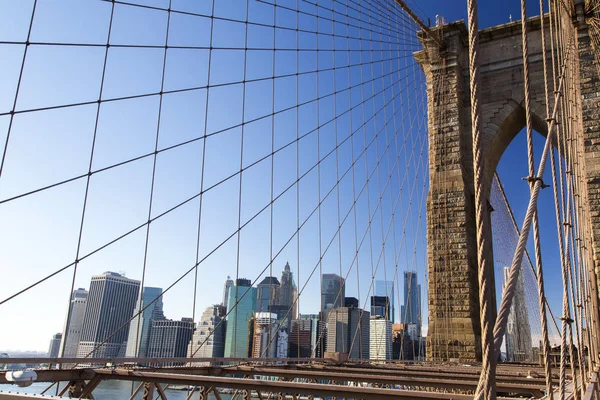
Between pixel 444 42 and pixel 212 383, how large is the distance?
10846 mm

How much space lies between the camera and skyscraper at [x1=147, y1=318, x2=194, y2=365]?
15.0 metres

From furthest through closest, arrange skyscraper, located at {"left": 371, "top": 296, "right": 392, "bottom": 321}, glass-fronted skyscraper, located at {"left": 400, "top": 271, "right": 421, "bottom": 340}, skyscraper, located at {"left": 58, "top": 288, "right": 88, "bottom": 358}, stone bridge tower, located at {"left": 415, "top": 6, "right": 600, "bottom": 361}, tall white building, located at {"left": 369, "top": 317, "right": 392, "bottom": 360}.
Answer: tall white building, located at {"left": 369, "top": 317, "right": 392, "bottom": 360} < skyscraper, located at {"left": 58, "top": 288, "right": 88, "bottom": 358} < skyscraper, located at {"left": 371, "top": 296, "right": 392, "bottom": 321} < glass-fronted skyscraper, located at {"left": 400, "top": 271, "right": 421, "bottom": 340} < stone bridge tower, located at {"left": 415, "top": 6, "right": 600, "bottom": 361}

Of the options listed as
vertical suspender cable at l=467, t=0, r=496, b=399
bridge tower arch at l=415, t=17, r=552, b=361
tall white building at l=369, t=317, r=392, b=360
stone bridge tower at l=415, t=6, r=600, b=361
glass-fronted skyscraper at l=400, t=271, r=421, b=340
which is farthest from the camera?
tall white building at l=369, t=317, r=392, b=360

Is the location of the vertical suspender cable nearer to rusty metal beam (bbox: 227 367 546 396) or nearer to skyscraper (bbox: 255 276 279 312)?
rusty metal beam (bbox: 227 367 546 396)

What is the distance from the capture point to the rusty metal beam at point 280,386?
2.30 metres

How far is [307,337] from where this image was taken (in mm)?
18562

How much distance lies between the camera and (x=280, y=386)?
9.47 feet

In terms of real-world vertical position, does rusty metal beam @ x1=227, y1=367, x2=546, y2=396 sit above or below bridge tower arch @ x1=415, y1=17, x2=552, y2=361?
below

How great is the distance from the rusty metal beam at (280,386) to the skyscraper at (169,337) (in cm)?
1246

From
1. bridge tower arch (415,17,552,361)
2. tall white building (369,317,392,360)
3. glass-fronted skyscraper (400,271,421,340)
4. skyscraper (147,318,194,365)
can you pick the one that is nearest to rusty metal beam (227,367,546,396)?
bridge tower arch (415,17,552,361)

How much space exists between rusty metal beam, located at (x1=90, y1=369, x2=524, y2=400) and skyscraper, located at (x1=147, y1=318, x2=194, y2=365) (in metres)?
12.5

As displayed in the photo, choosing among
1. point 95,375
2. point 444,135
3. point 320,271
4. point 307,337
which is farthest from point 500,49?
point 307,337

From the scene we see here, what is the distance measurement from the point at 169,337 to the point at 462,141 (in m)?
11.2

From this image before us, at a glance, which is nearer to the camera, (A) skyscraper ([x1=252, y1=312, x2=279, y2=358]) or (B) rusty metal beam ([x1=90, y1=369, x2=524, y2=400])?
(B) rusty metal beam ([x1=90, y1=369, x2=524, y2=400])
